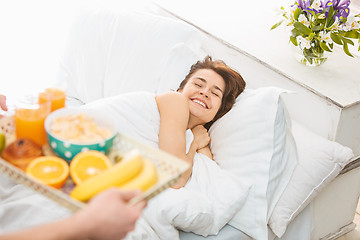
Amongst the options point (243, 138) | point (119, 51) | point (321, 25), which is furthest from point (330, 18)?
point (119, 51)

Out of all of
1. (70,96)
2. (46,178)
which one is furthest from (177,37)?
(46,178)

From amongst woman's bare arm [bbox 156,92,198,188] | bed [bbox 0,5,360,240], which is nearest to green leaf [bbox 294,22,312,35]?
bed [bbox 0,5,360,240]

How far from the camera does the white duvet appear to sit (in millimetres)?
1409

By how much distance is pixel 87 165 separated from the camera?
111 cm

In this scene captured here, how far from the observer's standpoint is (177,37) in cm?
213

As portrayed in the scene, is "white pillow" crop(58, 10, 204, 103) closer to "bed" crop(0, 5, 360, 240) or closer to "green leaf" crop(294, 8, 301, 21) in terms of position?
"bed" crop(0, 5, 360, 240)

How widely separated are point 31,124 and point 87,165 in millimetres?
184

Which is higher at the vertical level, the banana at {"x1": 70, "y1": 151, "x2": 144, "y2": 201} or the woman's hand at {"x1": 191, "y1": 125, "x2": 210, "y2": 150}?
the banana at {"x1": 70, "y1": 151, "x2": 144, "y2": 201}

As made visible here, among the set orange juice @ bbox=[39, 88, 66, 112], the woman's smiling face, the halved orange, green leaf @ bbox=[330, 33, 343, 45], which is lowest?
the woman's smiling face

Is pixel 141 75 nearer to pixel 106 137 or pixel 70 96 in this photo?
pixel 70 96

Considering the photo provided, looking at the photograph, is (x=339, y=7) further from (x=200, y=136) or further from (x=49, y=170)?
(x=49, y=170)

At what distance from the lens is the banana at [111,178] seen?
102cm

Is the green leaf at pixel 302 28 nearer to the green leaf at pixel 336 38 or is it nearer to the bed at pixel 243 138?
the green leaf at pixel 336 38

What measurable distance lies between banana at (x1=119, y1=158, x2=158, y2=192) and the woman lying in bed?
62 centimetres
